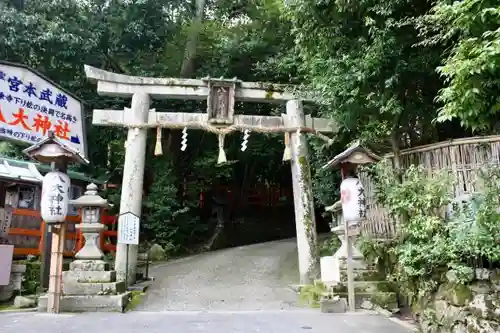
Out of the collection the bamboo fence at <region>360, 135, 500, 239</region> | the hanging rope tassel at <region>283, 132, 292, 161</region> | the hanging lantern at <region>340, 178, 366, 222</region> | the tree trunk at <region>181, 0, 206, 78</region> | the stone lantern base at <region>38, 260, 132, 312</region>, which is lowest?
the stone lantern base at <region>38, 260, 132, 312</region>

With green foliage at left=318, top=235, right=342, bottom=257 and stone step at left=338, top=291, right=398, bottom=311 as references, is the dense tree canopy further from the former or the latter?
stone step at left=338, top=291, right=398, bottom=311

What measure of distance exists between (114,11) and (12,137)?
7478 mm

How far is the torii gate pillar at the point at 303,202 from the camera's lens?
34.5ft

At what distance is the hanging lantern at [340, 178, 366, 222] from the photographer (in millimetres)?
7723

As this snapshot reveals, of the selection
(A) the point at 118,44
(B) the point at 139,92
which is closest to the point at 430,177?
(B) the point at 139,92

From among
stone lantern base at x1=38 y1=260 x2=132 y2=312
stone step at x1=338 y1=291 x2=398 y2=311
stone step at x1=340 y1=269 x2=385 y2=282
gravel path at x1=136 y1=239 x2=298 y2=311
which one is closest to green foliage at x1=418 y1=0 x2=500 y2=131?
stone step at x1=338 y1=291 x2=398 y2=311

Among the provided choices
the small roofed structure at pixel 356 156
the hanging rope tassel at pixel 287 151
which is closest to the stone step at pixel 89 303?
the small roofed structure at pixel 356 156

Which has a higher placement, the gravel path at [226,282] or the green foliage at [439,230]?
the green foliage at [439,230]

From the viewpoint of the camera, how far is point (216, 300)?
921cm

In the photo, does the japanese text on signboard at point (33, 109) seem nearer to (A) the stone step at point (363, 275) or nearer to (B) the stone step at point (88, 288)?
(B) the stone step at point (88, 288)

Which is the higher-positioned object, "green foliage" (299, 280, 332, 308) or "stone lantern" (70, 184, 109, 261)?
"stone lantern" (70, 184, 109, 261)

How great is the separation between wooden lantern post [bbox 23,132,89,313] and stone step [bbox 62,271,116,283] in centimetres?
51

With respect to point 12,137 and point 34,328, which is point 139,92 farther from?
point 34,328

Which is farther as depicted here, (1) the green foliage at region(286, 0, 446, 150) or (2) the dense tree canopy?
(1) the green foliage at region(286, 0, 446, 150)
